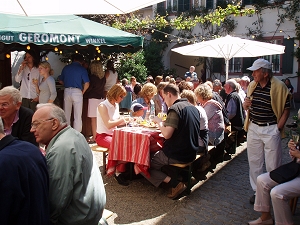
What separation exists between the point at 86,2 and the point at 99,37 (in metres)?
3.91

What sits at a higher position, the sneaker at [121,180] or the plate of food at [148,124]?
the plate of food at [148,124]

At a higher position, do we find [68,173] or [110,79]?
[110,79]

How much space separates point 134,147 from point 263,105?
173cm

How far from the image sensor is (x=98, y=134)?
16.8ft

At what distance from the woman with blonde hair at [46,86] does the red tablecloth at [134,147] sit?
2.52m

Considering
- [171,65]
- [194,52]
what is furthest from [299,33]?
[194,52]

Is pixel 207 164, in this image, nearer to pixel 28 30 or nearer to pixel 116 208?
pixel 116 208

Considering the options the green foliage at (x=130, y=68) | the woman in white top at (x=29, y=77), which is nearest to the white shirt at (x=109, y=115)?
the woman in white top at (x=29, y=77)

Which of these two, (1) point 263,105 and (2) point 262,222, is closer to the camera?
(2) point 262,222

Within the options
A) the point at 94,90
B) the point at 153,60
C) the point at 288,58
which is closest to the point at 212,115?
the point at 94,90

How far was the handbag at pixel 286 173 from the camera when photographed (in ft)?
10.8

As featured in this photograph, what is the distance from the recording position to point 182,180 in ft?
15.1

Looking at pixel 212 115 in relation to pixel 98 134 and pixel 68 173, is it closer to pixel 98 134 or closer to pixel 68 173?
pixel 98 134

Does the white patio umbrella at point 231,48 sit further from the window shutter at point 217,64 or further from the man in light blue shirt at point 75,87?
the window shutter at point 217,64
